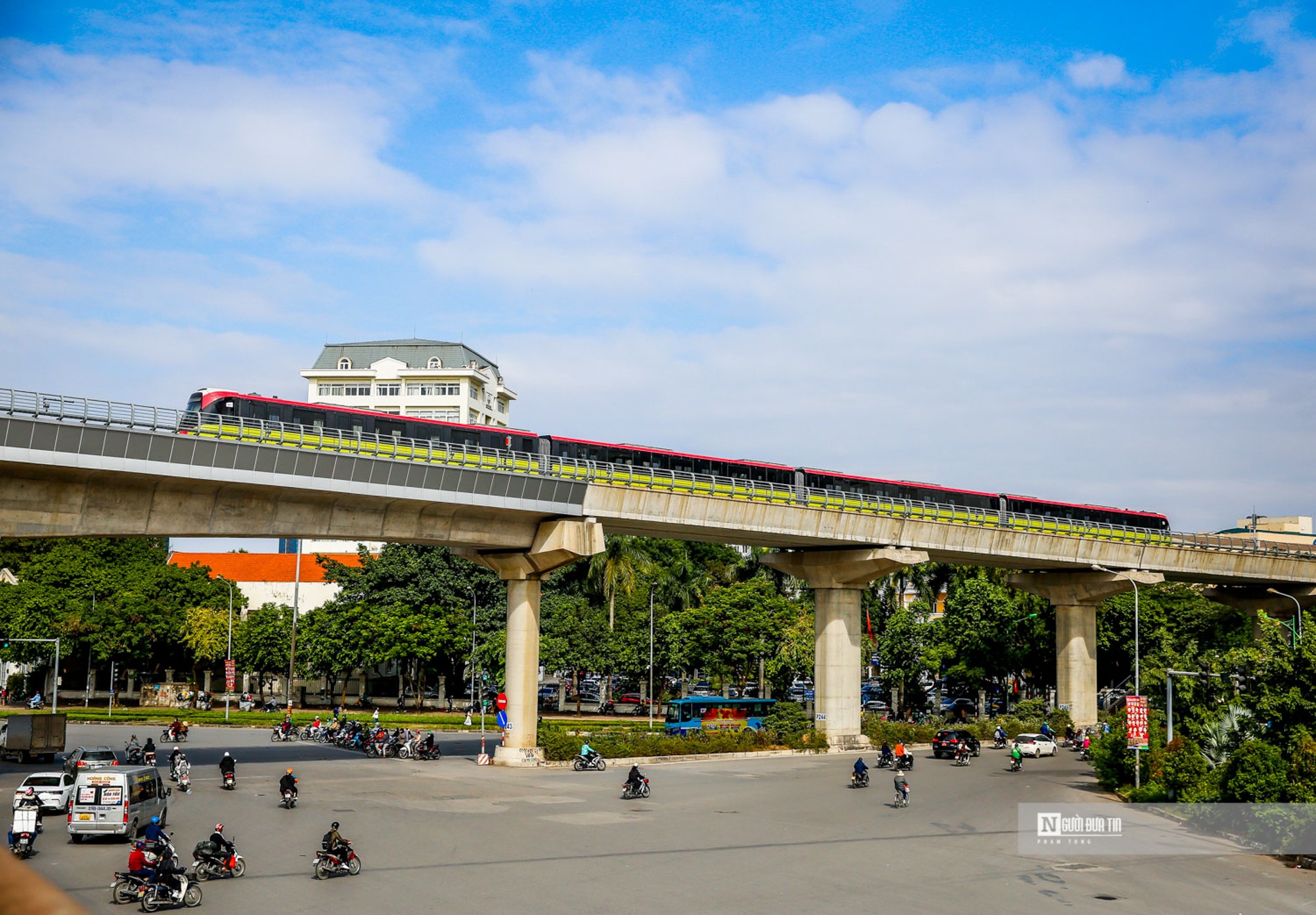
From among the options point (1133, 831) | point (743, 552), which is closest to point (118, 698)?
point (743, 552)

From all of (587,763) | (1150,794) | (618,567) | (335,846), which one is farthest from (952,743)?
(618,567)

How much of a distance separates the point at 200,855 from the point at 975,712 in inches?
3050

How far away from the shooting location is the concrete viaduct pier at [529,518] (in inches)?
1501

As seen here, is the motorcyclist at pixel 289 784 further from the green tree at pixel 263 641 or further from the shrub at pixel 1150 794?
the green tree at pixel 263 641

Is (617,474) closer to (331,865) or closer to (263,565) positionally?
(331,865)

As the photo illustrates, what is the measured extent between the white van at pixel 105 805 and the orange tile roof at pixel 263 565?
79.1 metres

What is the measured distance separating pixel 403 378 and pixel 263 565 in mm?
39445

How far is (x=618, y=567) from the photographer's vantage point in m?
94.2

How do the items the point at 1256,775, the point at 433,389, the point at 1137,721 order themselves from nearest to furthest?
the point at 1256,775 < the point at 1137,721 < the point at 433,389

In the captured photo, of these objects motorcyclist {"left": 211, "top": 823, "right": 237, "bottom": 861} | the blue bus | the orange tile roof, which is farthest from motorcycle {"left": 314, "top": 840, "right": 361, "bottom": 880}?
the orange tile roof

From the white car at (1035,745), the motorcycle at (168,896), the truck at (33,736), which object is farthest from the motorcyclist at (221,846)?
the white car at (1035,745)

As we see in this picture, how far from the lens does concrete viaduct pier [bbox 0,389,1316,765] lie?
38125 mm

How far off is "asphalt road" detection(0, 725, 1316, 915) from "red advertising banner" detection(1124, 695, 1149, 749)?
3.74 meters

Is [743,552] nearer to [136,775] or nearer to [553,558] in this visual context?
[553,558]
